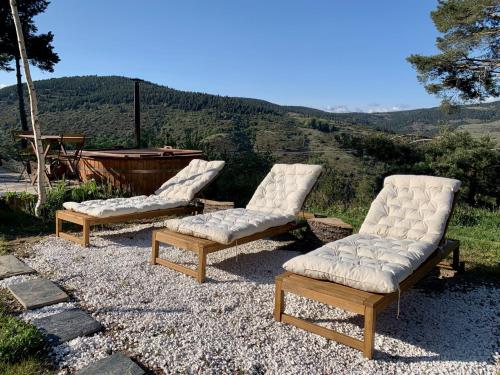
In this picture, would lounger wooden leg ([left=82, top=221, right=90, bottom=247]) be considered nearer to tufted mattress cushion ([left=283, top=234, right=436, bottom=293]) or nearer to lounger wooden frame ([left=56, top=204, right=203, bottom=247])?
lounger wooden frame ([left=56, top=204, right=203, bottom=247])

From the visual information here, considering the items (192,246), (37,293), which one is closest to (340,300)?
(192,246)

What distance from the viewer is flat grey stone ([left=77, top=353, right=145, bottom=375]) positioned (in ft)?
7.06

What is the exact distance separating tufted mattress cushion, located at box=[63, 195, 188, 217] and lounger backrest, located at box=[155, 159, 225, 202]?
164 mm

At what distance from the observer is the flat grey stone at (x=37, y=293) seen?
9.89 ft

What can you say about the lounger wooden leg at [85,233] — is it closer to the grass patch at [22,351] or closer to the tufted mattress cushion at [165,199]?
the tufted mattress cushion at [165,199]

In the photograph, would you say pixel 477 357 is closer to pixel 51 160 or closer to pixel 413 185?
pixel 413 185

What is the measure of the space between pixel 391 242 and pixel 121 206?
3.20m

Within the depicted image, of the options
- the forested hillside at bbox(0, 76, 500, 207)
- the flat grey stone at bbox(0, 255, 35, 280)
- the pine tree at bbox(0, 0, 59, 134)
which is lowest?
the flat grey stone at bbox(0, 255, 35, 280)

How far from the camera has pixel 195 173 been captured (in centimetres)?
614

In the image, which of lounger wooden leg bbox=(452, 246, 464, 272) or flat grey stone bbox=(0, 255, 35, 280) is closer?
flat grey stone bbox=(0, 255, 35, 280)

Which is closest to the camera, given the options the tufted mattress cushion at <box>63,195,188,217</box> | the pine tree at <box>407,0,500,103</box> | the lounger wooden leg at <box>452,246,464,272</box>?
the lounger wooden leg at <box>452,246,464,272</box>

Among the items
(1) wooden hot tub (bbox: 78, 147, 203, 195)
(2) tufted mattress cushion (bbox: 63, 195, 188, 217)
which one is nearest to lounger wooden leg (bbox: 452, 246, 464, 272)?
(2) tufted mattress cushion (bbox: 63, 195, 188, 217)

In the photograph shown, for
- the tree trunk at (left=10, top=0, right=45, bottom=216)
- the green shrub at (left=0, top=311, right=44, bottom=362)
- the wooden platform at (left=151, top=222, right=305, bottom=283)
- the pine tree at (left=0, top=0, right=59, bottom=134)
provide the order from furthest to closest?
the pine tree at (left=0, top=0, right=59, bottom=134)
the tree trunk at (left=10, top=0, right=45, bottom=216)
the wooden platform at (left=151, top=222, right=305, bottom=283)
the green shrub at (left=0, top=311, right=44, bottom=362)

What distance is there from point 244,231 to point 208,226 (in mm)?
358
